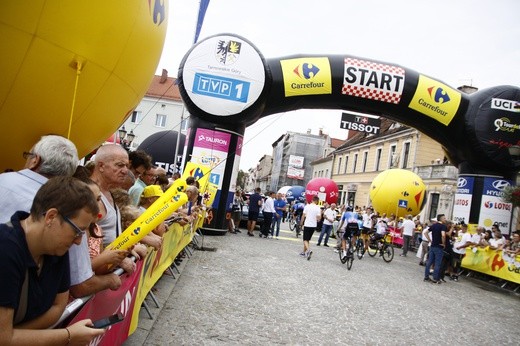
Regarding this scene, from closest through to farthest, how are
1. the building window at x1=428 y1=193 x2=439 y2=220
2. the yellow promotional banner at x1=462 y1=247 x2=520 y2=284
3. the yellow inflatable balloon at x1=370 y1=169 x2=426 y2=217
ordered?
the yellow promotional banner at x1=462 y1=247 x2=520 y2=284 → the yellow inflatable balloon at x1=370 y1=169 x2=426 y2=217 → the building window at x1=428 y1=193 x2=439 y2=220

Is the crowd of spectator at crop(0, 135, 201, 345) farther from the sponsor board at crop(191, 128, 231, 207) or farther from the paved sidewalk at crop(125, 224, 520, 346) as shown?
the sponsor board at crop(191, 128, 231, 207)

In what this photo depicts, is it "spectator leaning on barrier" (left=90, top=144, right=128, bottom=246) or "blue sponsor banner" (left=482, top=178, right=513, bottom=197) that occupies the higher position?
"blue sponsor banner" (left=482, top=178, right=513, bottom=197)

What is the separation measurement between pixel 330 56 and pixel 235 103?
130 inches

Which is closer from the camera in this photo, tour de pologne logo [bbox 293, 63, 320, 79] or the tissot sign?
tour de pologne logo [bbox 293, 63, 320, 79]

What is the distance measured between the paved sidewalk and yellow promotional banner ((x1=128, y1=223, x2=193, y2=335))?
1.09 feet

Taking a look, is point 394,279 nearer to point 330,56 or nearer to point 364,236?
point 364,236

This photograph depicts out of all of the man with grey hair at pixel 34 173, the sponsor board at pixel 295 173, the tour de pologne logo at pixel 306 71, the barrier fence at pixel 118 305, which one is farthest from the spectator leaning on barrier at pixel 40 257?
the sponsor board at pixel 295 173

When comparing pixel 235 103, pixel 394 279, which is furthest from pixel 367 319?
pixel 235 103

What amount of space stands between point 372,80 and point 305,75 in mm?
2145

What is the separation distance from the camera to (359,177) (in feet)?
125

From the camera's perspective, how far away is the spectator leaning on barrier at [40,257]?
1.37 metres

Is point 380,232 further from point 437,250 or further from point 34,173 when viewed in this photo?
point 34,173

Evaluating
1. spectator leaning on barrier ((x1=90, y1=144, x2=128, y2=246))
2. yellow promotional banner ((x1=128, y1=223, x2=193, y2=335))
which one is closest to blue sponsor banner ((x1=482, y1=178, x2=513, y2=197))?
yellow promotional banner ((x1=128, y1=223, x2=193, y2=335))

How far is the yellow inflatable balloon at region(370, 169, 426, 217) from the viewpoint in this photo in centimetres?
1961
